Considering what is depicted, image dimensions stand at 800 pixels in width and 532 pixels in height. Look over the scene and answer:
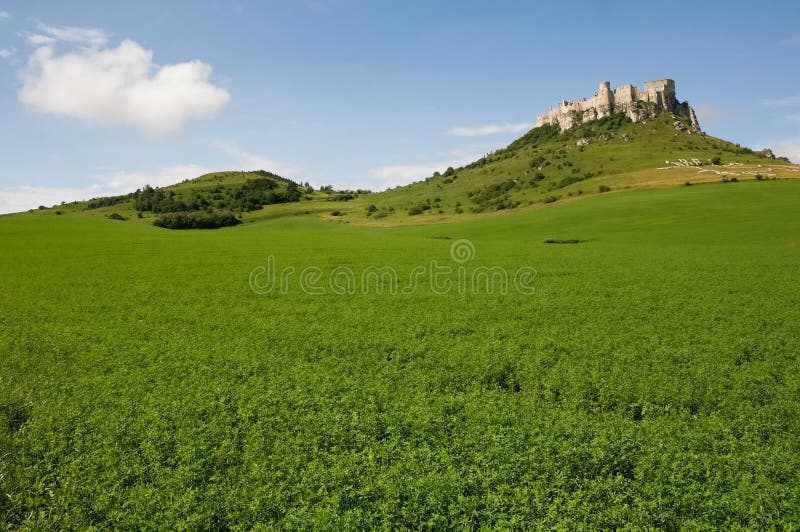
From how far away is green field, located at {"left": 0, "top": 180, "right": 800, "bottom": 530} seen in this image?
28.9ft

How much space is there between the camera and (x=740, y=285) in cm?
2925

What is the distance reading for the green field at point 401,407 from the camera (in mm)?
8805

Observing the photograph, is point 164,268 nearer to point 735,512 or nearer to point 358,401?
point 358,401

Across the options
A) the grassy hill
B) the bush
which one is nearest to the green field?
the grassy hill

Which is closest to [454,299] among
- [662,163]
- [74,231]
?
[74,231]

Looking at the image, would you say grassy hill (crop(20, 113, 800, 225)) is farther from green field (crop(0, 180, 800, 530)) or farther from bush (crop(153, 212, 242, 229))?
green field (crop(0, 180, 800, 530))

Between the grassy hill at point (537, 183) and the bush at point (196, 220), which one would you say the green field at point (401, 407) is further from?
the bush at point (196, 220)

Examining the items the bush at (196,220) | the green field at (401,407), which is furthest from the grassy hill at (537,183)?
the green field at (401,407)

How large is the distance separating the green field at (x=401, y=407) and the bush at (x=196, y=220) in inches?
4685

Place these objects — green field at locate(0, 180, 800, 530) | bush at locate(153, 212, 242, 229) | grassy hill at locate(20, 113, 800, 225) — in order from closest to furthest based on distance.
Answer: green field at locate(0, 180, 800, 530) < grassy hill at locate(20, 113, 800, 225) < bush at locate(153, 212, 242, 229)

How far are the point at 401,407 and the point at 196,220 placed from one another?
477 ft

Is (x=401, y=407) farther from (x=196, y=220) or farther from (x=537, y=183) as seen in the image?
(x=537, y=183)

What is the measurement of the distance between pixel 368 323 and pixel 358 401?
864cm

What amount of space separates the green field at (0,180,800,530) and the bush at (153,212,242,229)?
119 meters
